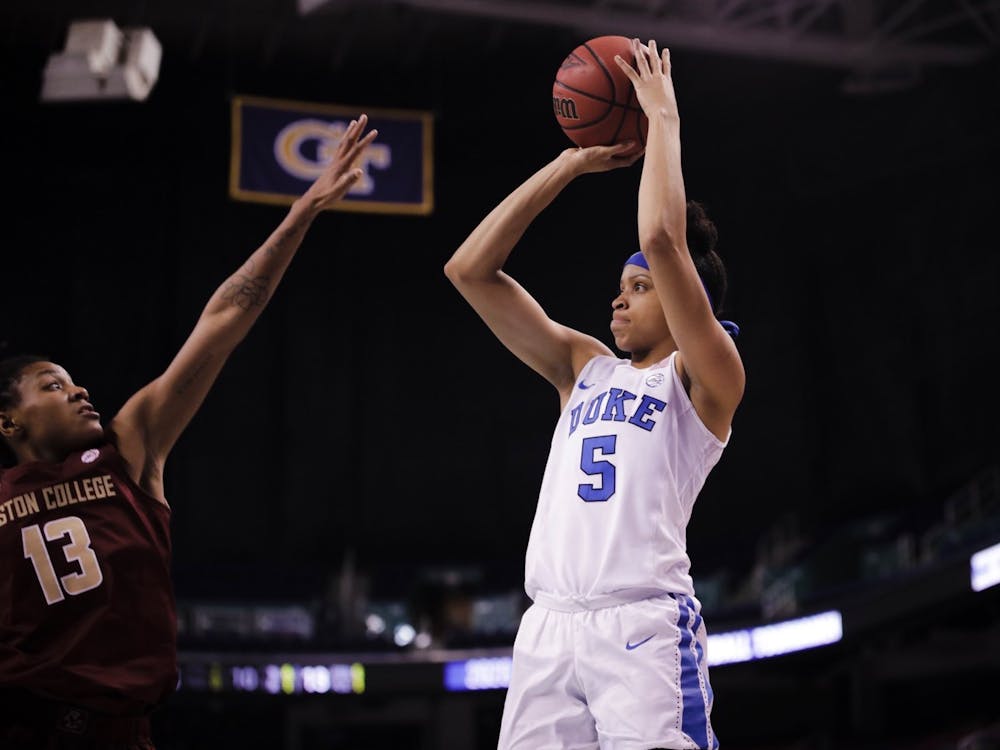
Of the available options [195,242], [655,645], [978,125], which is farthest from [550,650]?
[195,242]

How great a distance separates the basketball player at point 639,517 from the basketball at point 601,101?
18cm

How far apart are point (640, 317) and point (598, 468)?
19.0 inches

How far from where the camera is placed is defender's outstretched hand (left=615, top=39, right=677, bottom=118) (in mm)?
3352

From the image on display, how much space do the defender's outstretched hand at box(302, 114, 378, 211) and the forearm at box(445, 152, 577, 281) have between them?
14.8 inches

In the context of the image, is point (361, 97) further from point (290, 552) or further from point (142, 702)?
point (142, 702)

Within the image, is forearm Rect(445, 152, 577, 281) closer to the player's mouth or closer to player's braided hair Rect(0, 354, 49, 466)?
the player's mouth

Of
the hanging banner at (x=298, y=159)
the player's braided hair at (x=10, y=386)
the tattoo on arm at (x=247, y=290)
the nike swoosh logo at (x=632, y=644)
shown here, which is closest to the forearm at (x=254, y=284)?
the tattoo on arm at (x=247, y=290)

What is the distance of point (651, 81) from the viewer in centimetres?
342

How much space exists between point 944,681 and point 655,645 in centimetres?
1172

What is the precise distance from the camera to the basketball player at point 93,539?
3.03m

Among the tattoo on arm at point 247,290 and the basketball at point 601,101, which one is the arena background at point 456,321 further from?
the tattoo on arm at point 247,290

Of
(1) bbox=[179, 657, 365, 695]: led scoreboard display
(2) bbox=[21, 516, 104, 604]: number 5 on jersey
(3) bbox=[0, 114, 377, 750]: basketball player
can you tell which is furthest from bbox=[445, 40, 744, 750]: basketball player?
(1) bbox=[179, 657, 365, 695]: led scoreboard display

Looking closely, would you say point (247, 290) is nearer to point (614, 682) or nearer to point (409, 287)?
point (614, 682)

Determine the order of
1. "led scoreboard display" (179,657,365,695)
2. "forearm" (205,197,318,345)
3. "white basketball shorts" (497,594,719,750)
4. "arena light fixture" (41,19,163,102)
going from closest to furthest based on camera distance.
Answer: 1. "white basketball shorts" (497,594,719,750)
2. "forearm" (205,197,318,345)
3. "arena light fixture" (41,19,163,102)
4. "led scoreboard display" (179,657,365,695)
